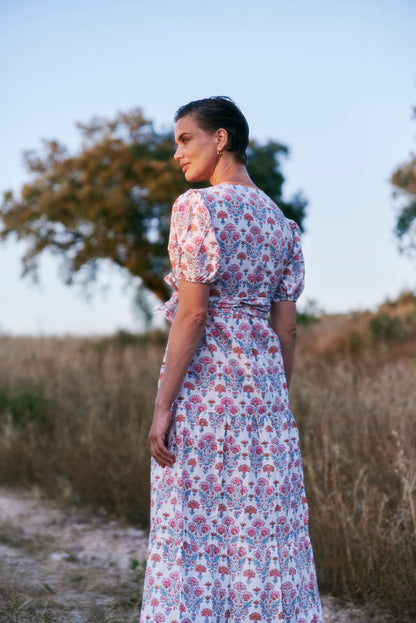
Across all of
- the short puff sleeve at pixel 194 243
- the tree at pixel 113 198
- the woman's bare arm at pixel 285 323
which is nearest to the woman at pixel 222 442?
the short puff sleeve at pixel 194 243

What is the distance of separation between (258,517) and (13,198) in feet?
58.2

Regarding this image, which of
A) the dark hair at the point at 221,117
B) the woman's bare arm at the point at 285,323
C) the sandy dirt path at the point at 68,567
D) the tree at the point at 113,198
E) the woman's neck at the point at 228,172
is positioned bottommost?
the sandy dirt path at the point at 68,567

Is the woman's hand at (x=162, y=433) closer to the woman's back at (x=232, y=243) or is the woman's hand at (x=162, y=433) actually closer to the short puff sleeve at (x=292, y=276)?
the woman's back at (x=232, y=243)

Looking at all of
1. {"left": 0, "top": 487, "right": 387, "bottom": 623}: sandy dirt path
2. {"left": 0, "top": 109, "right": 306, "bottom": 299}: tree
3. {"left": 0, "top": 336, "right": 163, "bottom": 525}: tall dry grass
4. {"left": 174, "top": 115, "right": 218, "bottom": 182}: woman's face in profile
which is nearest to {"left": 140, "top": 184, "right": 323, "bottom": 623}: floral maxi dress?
{"left": 174, "top": 115, "right": 218, "bottom": 182}: woman's face in profile

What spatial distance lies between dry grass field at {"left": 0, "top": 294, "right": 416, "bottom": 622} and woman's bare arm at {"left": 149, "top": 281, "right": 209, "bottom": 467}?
1729 mm

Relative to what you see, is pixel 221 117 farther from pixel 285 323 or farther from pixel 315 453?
pixel 315 453

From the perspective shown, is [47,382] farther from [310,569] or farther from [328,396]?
[310,569]

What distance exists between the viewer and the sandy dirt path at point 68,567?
3613 mm

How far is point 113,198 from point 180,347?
1412 centimetres

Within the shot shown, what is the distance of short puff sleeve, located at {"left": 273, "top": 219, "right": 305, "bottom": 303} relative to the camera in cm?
269

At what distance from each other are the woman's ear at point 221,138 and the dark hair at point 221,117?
0.5 inches

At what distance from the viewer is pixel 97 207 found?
52.7 ft

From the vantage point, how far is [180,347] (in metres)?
2.29

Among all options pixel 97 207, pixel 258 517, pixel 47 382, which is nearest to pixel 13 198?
pixel 97 207
